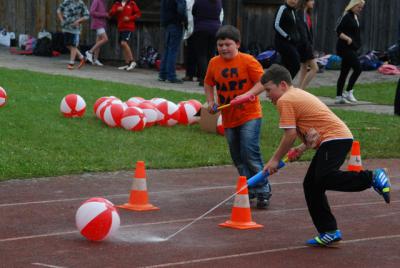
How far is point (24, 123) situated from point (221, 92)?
5.43 metres

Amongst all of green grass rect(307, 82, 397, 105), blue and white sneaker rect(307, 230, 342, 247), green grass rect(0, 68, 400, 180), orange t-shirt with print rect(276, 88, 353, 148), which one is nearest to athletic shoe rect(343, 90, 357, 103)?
green grass rect(307, 82, 397, 105)

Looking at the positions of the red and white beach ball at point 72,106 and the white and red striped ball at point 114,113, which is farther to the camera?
the red and white beach ball at point 72,106

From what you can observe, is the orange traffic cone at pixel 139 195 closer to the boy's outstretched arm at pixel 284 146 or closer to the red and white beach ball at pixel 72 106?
the boy's outstretched arm at pixel 284 146

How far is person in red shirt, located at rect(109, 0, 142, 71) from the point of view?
79.2 feet

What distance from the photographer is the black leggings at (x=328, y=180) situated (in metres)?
8.20

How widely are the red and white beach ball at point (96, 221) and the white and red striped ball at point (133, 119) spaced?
6.29m

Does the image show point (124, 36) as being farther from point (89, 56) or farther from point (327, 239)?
point (327, 239)

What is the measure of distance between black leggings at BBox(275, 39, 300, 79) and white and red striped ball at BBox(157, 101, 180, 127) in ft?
12.6

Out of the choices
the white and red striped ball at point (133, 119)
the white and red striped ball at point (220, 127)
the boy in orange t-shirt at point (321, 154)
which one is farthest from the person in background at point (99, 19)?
the boy in orange t-shirt at point (321, 154)

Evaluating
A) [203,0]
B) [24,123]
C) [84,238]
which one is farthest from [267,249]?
[203,0]

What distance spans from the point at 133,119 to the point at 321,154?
259 inches

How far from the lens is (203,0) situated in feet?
66.5

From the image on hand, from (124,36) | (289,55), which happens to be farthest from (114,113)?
→ (124,36)

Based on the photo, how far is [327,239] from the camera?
8.18m
